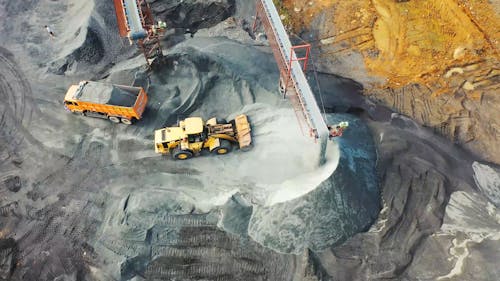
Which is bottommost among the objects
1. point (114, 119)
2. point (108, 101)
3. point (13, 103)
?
point (114, 119)

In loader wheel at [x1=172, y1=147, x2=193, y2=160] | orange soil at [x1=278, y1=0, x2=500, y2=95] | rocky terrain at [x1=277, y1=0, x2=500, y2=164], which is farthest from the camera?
orange soil at [x1=278, y1=0, x2=500, y2=95]

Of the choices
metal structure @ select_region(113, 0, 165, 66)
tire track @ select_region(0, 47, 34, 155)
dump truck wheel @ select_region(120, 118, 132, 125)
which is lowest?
dump truck wheel @ select_region(120, 118, 132, 125)

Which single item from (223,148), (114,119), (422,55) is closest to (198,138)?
(223,148)

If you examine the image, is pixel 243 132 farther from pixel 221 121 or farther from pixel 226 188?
pixel 226 188

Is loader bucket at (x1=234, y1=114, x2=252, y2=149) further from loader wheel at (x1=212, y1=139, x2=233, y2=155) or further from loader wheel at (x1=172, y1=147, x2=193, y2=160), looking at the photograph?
loader wheel at (x1=172, y1=147, x2=193, y2=160)

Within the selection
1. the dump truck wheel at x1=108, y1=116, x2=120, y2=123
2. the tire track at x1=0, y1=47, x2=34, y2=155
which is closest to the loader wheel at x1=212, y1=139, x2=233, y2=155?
the dump truck wheel at x1=108, y1=116, x2=120, y2=123

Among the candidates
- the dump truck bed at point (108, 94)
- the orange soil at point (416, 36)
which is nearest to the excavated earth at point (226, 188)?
the dump truck bed at point (108, 94)
